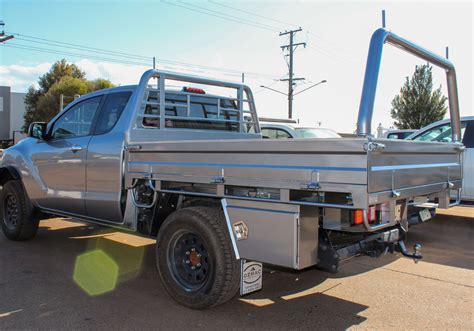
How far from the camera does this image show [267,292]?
4648mm

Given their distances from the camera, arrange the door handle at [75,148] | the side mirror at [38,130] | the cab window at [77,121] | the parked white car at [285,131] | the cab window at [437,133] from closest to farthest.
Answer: the door handle at [75,148] < the cab window at [77,121] < the side mirror at [38,130] < the cab window at [437,133] < the parked white car at [285,131]

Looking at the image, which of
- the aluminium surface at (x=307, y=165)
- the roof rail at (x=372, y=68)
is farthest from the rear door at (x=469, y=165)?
the roof rail at (x=372, y=68)

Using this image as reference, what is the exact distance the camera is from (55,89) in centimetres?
4731

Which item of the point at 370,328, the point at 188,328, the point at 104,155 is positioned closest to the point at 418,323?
the point at 370,328

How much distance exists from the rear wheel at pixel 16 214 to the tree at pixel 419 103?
108ft

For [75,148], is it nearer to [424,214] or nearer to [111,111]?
[111,111]

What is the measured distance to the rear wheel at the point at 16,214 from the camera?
653 centimetres

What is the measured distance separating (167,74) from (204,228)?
2361 millimetres

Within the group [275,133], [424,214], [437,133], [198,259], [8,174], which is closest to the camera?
[198,259]

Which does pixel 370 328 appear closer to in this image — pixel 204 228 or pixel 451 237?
pixel 204 228

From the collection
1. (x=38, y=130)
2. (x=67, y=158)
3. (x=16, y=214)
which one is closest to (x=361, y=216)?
(x=67, y=158)

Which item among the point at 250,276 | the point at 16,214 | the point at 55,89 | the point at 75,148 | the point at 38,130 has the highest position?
the point at 55,89

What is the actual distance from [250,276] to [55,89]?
48.5 m

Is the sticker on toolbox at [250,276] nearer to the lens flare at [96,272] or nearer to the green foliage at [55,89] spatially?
the lens flare at [96,272]
